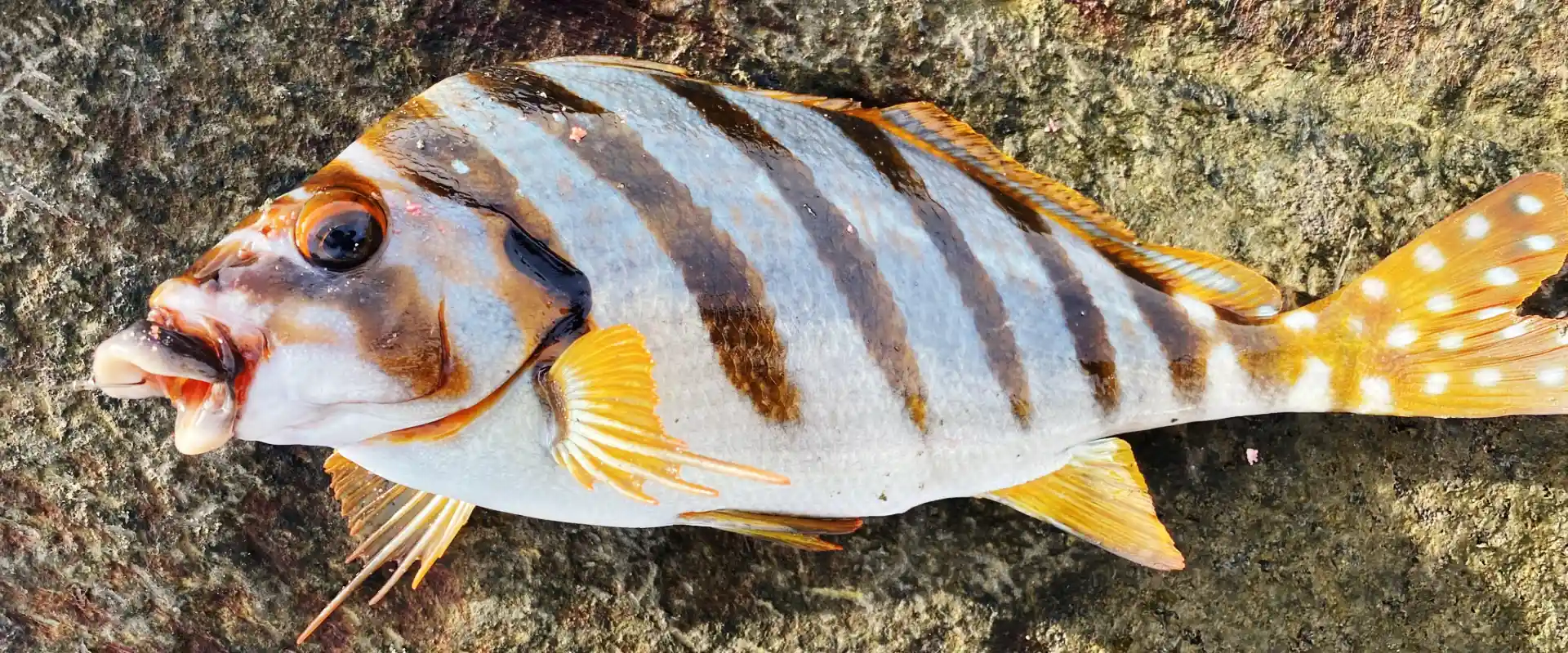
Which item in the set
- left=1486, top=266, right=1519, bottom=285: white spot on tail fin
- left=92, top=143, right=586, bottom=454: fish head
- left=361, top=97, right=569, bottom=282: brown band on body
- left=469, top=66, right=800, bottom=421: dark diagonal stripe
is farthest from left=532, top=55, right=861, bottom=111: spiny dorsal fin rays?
left=1486, top=266, right=1519, bottom=285: white spot on tail fin

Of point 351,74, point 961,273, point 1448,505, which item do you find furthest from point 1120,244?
point 351,74

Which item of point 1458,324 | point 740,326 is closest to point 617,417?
point 740,326

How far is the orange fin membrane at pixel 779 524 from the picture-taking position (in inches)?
60.0

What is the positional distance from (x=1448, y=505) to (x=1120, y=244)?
84cm

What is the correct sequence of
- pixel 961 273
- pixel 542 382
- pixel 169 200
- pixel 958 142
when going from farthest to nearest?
pixel 169 200 → pixel 958 142 → pixel 961 273 → pixel 542 382

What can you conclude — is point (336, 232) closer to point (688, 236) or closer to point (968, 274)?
point (688, 236)

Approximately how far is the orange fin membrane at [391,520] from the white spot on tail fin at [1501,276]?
5.79ft

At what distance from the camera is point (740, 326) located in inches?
52.8

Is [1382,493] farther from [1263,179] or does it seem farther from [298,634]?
[298,634]

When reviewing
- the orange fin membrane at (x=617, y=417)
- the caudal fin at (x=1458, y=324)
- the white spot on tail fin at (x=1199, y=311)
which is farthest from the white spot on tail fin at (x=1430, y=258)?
the orange fin membrane at (x=617, y=417)

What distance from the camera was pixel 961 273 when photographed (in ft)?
4.74

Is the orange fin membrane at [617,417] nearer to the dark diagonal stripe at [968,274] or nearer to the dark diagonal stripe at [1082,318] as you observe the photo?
the dark diagonal stripe at [968,274]

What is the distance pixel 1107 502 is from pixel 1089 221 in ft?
1.56

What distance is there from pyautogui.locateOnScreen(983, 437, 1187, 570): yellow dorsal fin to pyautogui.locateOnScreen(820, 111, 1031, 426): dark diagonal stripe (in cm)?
16
